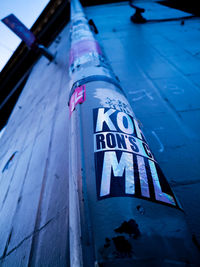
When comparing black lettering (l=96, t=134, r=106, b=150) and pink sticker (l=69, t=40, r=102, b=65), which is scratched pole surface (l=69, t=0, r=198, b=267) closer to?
black lettering (l=96, t=134, r=106, b=150)

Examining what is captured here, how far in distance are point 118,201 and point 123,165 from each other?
0.16 meters

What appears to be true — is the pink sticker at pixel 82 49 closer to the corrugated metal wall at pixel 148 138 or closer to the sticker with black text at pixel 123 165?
the corrugated metal wall at pixel 148 138

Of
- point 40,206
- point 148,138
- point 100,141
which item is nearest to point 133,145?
point 100,141

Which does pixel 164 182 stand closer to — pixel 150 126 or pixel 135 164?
pixel 135 164

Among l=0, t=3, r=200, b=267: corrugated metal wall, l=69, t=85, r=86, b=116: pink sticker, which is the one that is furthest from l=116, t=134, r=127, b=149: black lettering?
l=0, t=3, r=200, b=267: corrugated metal wall

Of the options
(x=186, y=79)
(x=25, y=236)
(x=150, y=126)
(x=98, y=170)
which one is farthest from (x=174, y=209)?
(x=186, y=79)

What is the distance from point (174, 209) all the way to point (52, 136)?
5.98 ft

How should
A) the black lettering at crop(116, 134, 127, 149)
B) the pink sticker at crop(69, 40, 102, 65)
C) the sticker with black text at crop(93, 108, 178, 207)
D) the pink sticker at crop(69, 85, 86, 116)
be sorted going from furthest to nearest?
the pink sticker at crop(69, 40, 102, 65), the pink sticker at crop(69, 85, 86, 116), the black lettering at crop(116, 134, 127, 149), the sticker with black text at crop(93, 108, 178, 207)

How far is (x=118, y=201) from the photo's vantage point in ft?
1.82

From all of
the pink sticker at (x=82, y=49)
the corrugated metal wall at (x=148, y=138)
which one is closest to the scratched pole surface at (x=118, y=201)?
the corrugated metal wall at (x=148, y=138)

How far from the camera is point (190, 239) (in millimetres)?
532

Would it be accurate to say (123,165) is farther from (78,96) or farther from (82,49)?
(82,49)

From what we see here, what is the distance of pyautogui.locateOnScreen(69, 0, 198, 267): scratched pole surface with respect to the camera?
459 millimetres

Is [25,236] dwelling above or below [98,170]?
below
